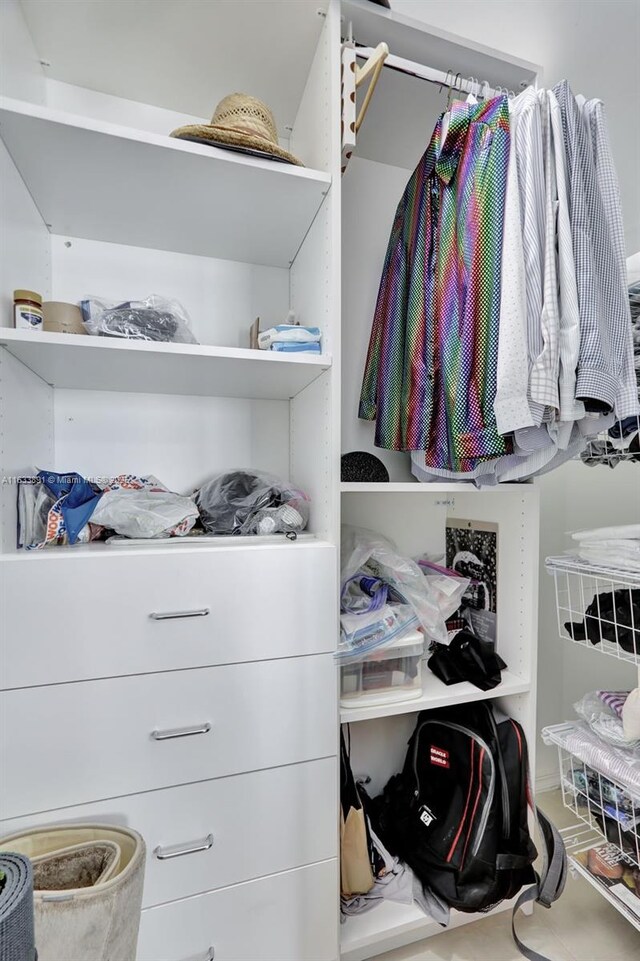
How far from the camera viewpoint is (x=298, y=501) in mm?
1074

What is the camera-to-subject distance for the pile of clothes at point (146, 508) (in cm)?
89

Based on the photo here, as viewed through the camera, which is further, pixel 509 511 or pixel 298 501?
pixel 509 511

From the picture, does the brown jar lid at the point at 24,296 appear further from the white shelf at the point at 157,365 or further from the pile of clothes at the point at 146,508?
the pile of clothes at the point at 146,508

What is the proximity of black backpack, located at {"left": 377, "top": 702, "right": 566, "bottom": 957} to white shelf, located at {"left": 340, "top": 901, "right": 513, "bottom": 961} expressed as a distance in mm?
80

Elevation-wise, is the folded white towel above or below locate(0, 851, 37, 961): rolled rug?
above

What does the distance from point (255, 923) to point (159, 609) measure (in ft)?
2.19

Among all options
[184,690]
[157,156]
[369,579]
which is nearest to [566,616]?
[369,579]

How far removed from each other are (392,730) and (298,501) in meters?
0.86

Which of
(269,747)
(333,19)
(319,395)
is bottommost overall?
(269,747)

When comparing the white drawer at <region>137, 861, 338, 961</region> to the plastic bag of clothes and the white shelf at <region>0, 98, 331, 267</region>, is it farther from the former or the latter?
the white shelf at <region>0, 98, 331, 267</region>

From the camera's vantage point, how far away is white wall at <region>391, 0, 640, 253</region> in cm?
108

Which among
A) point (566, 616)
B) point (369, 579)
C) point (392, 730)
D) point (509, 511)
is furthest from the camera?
point (566, 616)

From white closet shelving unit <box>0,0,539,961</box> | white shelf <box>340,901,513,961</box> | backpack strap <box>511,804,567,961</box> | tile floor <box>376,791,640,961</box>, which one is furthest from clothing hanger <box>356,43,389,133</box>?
tile floor <box>376,791,640,961</box>

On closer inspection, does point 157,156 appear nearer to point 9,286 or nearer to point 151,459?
point 9,286
